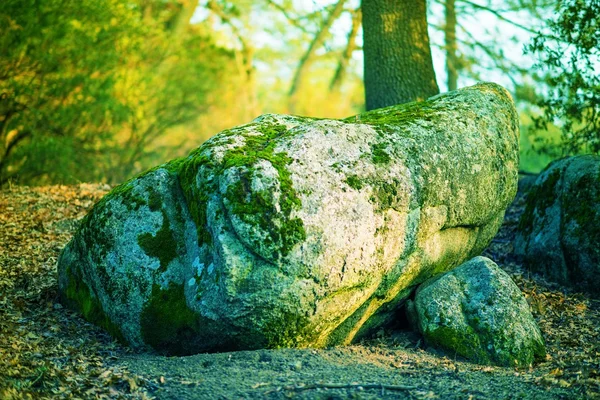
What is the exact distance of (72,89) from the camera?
12.3 metres

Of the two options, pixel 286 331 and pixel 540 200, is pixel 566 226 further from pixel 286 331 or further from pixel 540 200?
pixel 286 331

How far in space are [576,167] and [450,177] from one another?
8.38 feet

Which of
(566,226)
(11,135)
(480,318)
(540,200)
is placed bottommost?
(480,318)

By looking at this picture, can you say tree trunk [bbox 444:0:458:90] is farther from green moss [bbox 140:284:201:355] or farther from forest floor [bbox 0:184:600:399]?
green moss [bbox 140:284:201:355]

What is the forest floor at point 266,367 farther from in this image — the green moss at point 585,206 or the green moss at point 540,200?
the green moss at point 540,200

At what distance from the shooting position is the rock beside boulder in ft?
17.5

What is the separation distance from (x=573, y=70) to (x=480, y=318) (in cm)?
557

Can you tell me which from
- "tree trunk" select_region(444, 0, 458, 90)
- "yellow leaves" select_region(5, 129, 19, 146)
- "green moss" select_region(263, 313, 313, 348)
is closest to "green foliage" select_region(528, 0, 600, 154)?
"tree trunk" select_region(444, 0, 458, 90)

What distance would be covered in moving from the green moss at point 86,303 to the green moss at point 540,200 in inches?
214

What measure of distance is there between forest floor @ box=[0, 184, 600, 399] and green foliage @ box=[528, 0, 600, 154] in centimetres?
405

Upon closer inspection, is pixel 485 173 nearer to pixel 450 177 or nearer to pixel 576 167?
pixel 450 177

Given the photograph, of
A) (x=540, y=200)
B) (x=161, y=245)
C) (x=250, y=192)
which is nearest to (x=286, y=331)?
(x=250, y=192)

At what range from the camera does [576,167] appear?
769 centimetres

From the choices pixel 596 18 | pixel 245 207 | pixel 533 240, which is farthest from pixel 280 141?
pixel 596 18
